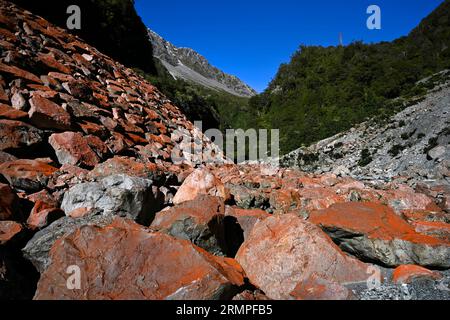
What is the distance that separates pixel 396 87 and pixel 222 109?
19.9 metres

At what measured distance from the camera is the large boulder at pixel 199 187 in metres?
4.71

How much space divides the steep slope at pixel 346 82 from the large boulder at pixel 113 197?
2545 cm

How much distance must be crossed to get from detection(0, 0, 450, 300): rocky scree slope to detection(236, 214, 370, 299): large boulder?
0.01 m

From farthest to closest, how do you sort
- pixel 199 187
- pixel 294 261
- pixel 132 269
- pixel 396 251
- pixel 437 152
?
pixel 437 152
pixel 199 187
pixel 396 251
pixel 294 261
pixel 132 269

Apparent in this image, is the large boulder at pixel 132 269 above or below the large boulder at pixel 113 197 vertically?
below

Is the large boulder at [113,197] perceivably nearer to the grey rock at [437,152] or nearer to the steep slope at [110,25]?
the steep slope at [110,25]

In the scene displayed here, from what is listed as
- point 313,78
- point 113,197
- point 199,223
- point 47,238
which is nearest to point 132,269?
point 199,223

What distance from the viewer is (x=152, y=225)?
3736 millimetres

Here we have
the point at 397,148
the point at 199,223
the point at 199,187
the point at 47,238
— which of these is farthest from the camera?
the point at 397,148

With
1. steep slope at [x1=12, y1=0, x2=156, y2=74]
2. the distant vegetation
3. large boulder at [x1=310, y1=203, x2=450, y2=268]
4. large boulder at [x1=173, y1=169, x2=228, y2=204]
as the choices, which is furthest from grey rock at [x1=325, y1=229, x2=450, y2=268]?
the distant vegetation

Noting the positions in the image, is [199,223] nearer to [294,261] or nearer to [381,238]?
[294,261]

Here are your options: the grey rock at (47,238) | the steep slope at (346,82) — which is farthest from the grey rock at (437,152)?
the grey rock at (47,238)

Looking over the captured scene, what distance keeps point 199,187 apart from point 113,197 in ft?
4.94

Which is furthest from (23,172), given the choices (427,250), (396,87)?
(396,87)
